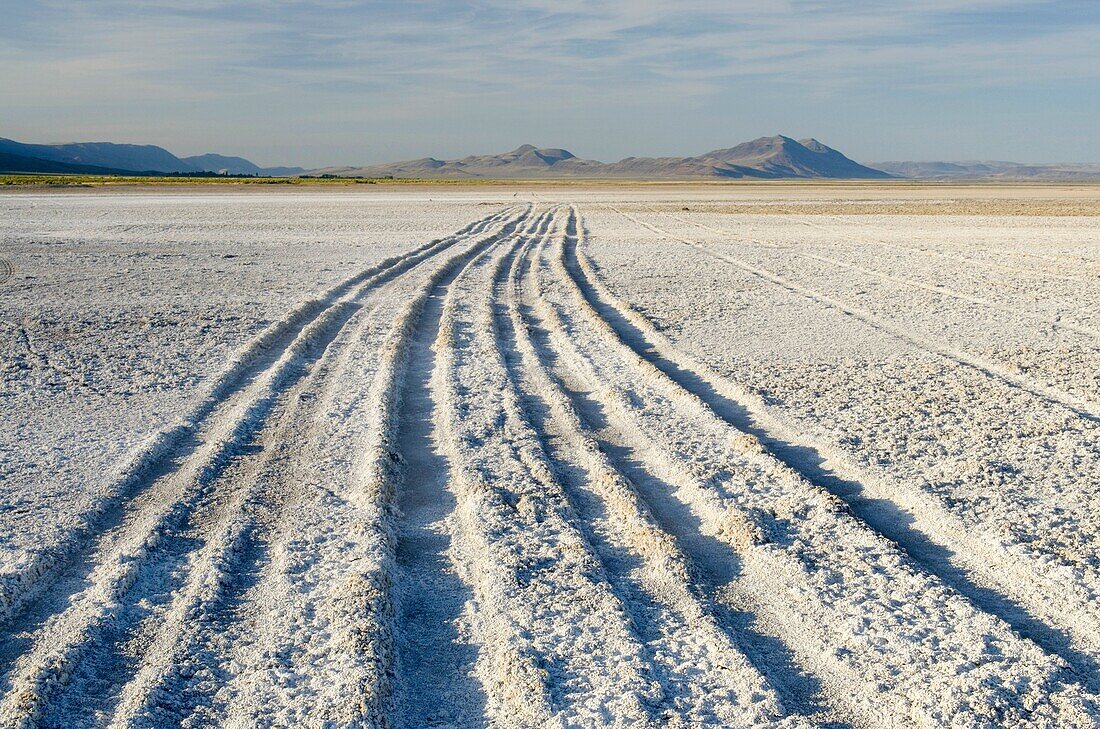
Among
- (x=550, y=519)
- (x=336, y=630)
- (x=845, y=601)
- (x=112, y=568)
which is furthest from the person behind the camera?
(x=550, y=519)

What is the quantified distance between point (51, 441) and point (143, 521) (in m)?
1.83

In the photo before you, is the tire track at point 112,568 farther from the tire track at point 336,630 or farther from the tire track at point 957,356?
the tire track at point 957,356

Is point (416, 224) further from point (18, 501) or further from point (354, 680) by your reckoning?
point (354, 680)

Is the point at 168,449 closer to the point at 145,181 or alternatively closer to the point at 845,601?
the point at 845,601

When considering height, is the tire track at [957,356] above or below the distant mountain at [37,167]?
below

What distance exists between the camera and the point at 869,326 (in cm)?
995

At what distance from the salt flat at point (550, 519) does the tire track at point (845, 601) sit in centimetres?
2

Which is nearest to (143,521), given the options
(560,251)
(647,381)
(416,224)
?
(647,381)

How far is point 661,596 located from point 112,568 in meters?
2.27

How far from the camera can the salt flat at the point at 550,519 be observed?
3.08 meters

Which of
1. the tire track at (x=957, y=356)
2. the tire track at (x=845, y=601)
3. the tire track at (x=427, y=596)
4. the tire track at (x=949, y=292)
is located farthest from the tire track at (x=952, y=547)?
the tire track at (x=949, y=292)

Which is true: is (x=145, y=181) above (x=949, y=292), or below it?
above

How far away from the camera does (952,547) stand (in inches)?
165

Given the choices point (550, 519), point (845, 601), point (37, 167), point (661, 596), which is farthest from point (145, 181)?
point (37, 167)
